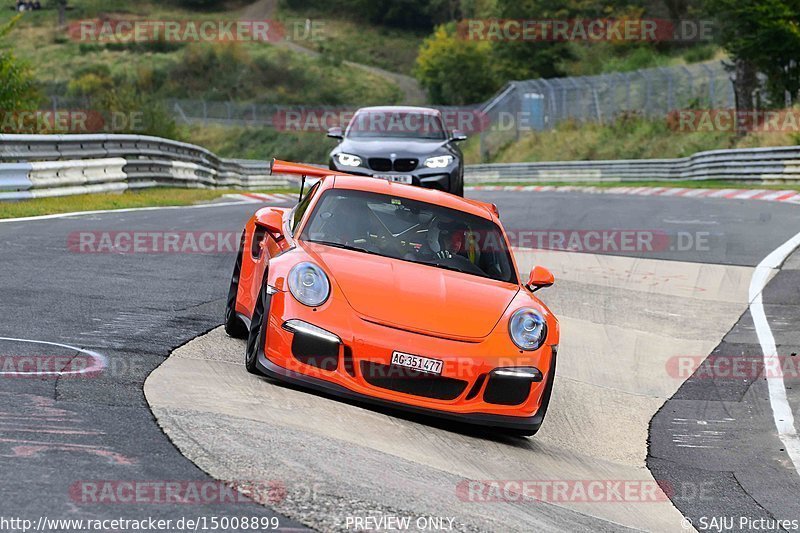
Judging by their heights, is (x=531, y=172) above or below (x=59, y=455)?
below

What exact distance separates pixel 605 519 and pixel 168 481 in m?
2.00

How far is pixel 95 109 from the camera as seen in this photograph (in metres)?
29.5

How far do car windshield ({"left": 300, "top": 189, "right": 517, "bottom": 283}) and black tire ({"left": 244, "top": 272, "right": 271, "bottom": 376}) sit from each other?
73 cm

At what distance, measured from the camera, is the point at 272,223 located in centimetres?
779

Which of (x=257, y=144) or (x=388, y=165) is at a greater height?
(x=388, y=165)

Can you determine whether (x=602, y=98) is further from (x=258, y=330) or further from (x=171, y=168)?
(x=258, y=330)

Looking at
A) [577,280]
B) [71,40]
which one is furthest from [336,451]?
[71,40]

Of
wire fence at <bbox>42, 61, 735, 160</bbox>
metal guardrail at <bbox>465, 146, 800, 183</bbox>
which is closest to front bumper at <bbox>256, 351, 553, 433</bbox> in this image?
metal guardrail at <bbox>465, 146, 800, 183</bbox>

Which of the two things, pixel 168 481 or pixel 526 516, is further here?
pixel 526 516

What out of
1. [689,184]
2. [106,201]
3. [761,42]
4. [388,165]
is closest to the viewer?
[388,165]

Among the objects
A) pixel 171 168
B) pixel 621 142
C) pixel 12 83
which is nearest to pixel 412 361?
pixel 12 83

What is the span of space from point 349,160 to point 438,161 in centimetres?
121

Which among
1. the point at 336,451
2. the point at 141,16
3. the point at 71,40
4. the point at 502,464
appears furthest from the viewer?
the point at 141,16

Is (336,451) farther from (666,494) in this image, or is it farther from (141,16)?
(141,16)
